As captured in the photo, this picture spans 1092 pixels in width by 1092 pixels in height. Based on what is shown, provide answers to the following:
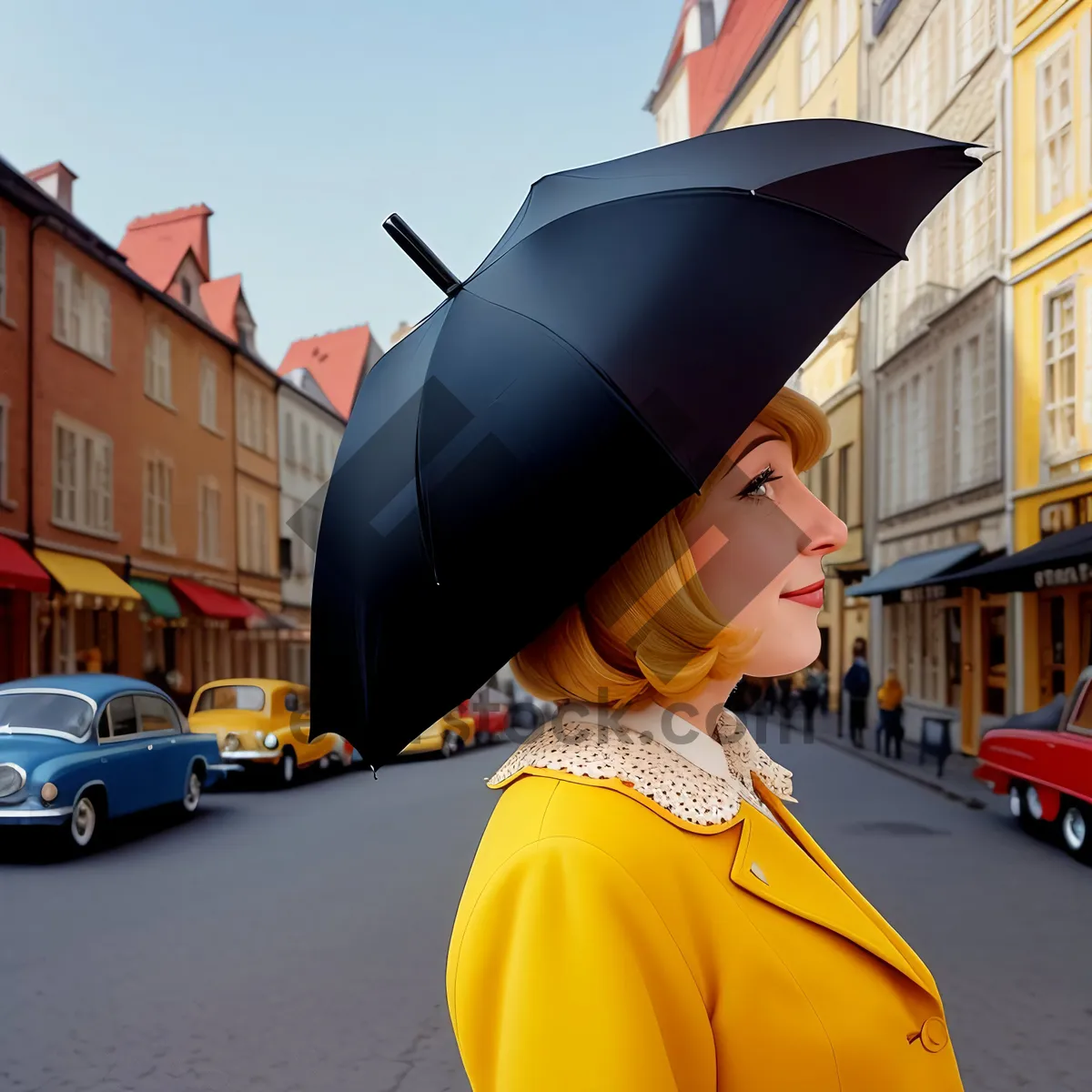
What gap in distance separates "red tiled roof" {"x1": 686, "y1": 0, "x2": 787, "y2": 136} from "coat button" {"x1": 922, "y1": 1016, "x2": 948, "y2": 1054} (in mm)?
27772

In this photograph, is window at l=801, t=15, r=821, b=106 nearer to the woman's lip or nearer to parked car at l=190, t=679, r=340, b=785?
parked car at l=190, t=679, r=340, b=785

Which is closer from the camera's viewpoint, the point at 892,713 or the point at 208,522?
the point at 892,713

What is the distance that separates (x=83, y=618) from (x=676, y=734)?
2129cm

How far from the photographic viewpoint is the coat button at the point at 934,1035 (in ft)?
4.43

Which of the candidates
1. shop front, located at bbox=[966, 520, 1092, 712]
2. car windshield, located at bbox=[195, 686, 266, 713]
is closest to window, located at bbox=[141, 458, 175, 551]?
car windshield, located at bbox=[195, 686, 266, 713]

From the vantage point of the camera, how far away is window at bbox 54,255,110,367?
19.8m

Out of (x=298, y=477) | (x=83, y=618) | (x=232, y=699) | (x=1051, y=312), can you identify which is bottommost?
(x=232, y=699)

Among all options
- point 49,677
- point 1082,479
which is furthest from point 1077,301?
point 49,677

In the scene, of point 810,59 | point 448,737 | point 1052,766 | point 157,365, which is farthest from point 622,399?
point 810,59

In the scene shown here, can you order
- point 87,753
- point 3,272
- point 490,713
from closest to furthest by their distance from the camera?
point 87,753 → point 3,272 → point 490,713

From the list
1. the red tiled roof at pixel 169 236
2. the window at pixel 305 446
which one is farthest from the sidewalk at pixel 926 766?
the red tiled roof at pixel 169 236

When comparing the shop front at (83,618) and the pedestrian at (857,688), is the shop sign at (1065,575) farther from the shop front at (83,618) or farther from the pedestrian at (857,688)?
the shop front at (83,618)

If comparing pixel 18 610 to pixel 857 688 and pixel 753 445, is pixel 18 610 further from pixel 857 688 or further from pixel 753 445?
pixel 753 445

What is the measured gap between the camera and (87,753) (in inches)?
365
